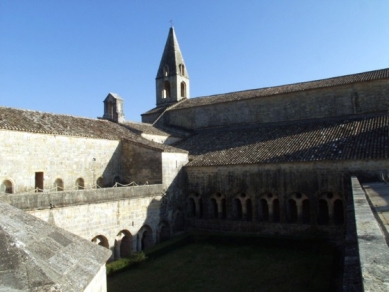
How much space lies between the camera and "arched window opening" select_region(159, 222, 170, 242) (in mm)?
21186

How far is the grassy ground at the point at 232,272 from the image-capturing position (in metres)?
12.7

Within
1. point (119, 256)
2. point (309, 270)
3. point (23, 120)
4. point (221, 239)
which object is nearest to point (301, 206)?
point (221, 239)

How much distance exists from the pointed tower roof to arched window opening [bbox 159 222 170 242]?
61.4ft

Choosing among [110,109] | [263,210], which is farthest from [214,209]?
[110,109]

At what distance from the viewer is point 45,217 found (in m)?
14.1

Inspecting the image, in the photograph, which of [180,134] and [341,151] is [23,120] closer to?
[180,134]

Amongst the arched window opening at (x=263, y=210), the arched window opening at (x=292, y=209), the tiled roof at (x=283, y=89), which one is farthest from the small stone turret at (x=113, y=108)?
the arched window opening at (x=292, y=209)

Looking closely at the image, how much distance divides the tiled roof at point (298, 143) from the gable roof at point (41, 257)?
15.5 meters

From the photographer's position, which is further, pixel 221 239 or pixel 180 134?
pixel 180 134

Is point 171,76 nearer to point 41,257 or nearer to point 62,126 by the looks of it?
point 62,126

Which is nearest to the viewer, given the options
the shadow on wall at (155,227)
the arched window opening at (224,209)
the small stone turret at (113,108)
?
the shadow on wall at (155,227)

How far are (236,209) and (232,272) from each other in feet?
25.7

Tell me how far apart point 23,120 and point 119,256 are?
9.08 metres

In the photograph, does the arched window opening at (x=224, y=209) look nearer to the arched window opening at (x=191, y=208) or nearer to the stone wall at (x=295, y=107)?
the arched window opening at (x=191, y=208)
